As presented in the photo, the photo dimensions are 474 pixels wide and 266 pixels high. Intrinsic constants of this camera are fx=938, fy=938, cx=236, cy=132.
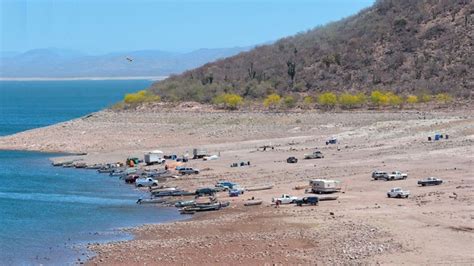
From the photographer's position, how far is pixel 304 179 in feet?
174

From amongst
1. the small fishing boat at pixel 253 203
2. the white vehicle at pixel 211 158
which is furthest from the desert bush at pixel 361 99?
the small fishing boat at pixel 253 203

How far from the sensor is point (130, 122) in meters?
97.1

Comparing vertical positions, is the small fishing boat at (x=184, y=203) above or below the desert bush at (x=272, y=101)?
below

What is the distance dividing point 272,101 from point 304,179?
5193 cm

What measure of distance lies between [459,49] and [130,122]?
4002cm

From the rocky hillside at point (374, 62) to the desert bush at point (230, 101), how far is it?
10.6 feet

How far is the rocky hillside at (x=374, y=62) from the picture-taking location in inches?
4205

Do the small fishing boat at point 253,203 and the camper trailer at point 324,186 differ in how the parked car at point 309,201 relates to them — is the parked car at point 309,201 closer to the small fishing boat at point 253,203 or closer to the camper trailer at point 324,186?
the small fishing boat at point 253,203

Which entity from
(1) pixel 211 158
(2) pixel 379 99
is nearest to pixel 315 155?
(1) pixel 211 158

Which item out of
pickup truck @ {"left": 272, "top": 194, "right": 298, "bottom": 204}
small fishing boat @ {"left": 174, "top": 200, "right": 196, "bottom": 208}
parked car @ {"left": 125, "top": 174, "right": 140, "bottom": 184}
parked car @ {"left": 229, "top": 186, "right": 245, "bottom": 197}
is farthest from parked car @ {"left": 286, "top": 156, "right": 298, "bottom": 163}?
pickup truck @ {"left": 272, "top": 194, "right": 298, "bottom": 204}

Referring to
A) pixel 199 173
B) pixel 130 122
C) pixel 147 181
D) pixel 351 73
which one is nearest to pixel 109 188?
pixel 147 181

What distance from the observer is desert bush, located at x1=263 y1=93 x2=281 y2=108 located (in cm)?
10356

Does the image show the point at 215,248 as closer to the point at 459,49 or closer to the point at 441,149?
the point at 441,149

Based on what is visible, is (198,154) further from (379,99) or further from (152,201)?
(379,99)
